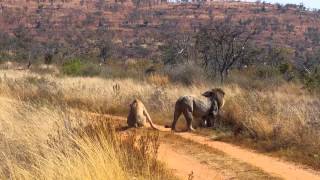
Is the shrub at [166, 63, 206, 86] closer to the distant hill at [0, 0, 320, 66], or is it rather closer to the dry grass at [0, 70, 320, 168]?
the dry grass at [0, 70, 320, 168]

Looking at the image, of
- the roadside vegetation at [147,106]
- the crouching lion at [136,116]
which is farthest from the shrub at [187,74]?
the crouching lion at [136,116]

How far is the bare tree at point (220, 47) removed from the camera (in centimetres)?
3036

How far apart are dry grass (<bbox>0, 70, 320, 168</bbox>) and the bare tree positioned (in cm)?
564

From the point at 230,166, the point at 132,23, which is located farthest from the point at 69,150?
the point at 132,23

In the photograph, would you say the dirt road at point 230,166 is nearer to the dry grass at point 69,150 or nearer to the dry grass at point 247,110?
the dry grass at point 247,110

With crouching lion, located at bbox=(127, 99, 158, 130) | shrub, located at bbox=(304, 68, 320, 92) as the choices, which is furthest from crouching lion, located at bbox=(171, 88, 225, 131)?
shrub, located at bbox=(304, 68, 320, 92)

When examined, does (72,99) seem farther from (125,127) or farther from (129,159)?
(129,159)

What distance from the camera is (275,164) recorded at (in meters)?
11.4

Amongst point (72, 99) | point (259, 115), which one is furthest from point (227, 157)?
point (72, 99)

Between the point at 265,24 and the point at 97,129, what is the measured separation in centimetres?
9379

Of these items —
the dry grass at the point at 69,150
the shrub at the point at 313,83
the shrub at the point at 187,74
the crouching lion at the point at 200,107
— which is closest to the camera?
the dry grass at the point at 69,150

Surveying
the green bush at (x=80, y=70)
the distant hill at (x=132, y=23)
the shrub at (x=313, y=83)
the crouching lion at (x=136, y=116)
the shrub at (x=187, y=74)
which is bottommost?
the distant hill at (x=132, y=23)

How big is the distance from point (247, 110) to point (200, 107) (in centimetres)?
126

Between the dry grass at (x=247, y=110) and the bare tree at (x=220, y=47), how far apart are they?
564 cm
